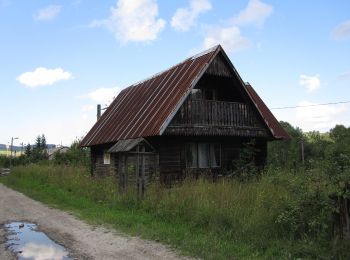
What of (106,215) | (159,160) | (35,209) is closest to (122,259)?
(106,215)

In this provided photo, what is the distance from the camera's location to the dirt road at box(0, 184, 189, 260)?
8.08 m

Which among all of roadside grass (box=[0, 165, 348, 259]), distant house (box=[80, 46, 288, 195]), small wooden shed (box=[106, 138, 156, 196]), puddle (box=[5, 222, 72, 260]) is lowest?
puddle (box=[5, 222, 72, 260])

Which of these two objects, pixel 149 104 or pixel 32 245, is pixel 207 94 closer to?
pixel 149 104

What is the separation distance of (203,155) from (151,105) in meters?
3.25

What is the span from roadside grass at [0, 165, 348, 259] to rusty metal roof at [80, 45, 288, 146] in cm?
439

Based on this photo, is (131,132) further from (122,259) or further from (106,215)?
(122,259)

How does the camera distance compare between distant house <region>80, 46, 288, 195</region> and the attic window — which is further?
the attic window

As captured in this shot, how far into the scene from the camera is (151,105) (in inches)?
812

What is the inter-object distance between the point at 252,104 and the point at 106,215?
10.7 metres

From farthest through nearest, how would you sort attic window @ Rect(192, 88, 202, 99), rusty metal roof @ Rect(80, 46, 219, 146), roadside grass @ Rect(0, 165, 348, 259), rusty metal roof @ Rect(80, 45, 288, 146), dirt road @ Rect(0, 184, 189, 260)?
1. attic window @ Rect(192, 88, 202, 99)
2. rusty metal roof @ Rect(80, 46, 219, 146)
3. rusty metal roof @ Rect(80, 45, 288, 146)
4. dirt road @ Rect(0, 184, 189, 260)
5. roadside grass @ Rect(0, 165, 348, 259)

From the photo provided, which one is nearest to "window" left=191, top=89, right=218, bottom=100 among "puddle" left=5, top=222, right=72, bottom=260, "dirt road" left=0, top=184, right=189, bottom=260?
"dirt road" left=0, top=184, right=189, bottom=260

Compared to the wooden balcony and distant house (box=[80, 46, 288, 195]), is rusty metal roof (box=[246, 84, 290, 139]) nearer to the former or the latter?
distant house (box=[80, 46, 288, 195])

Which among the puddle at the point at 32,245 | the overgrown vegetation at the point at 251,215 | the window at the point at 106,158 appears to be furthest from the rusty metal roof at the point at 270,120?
the puddle at the point at 32,245

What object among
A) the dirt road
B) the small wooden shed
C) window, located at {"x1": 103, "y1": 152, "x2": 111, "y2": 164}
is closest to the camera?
the dirt road
